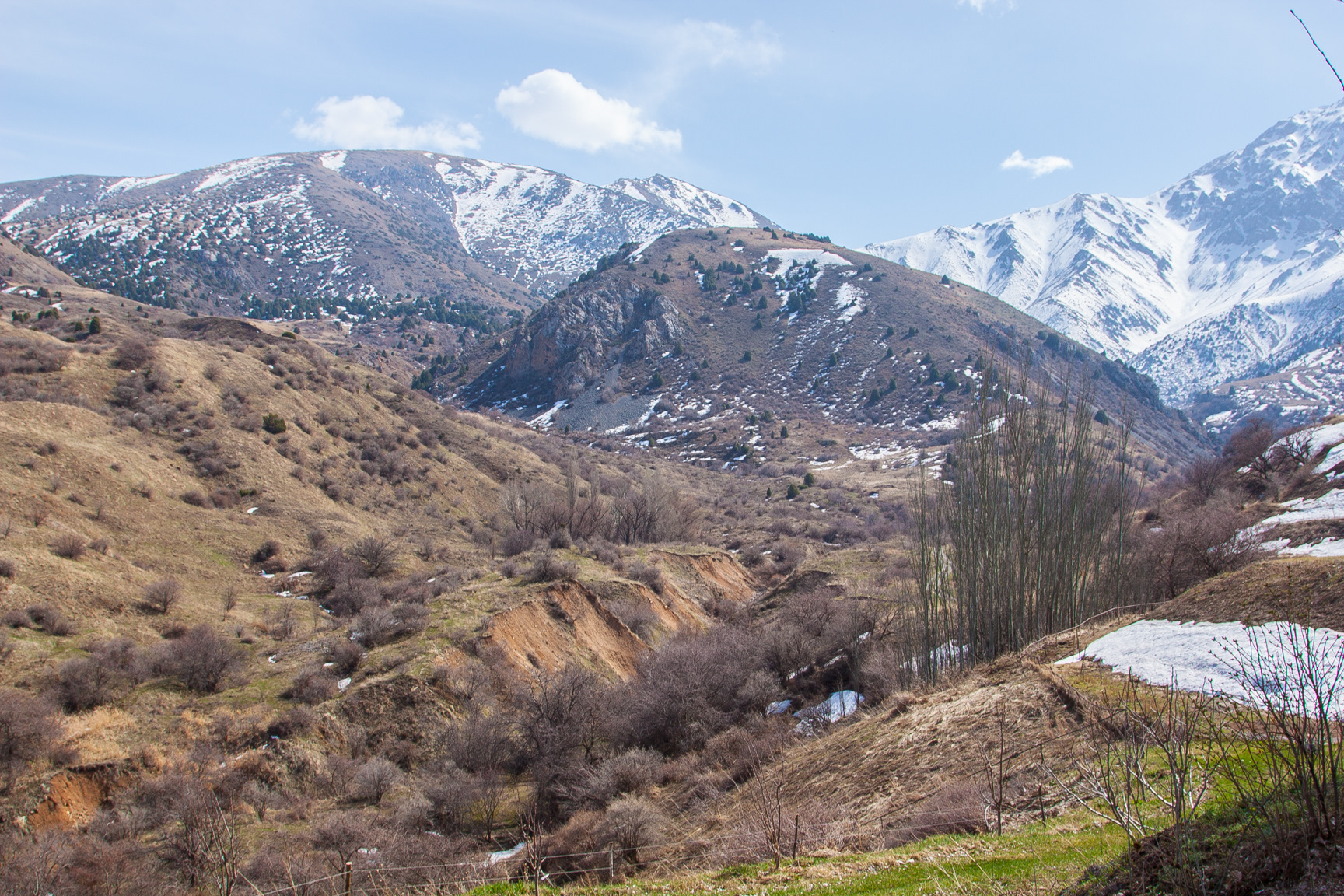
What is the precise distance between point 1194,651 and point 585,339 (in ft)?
447

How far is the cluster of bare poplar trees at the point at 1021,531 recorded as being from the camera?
18.8 meters

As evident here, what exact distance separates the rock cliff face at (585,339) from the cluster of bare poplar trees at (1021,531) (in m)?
119

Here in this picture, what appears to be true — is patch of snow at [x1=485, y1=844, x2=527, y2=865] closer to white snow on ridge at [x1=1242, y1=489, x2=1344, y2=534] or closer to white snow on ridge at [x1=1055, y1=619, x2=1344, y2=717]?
white snow on ridge at [x1=1055, y1=619, x2=1344, y2=717]

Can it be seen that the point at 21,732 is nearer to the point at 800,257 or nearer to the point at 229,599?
the point at 229,599

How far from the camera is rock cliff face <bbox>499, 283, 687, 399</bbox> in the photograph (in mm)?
139500

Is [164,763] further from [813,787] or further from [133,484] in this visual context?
[133,484]

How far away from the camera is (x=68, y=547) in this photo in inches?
1000

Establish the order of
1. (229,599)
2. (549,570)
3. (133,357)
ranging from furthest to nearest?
(133,357) → (549,570) → (229,599)

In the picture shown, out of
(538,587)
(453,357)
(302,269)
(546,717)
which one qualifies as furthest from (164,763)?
(302,269)

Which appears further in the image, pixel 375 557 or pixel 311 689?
pixel 375 557

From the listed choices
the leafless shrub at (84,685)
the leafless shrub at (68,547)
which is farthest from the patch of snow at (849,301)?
the leafless shrub at (84,685)

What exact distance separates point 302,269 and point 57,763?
19606 cm

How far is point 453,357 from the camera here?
502 ft

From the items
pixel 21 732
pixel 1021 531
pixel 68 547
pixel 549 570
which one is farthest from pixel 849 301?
pixel 21 732
